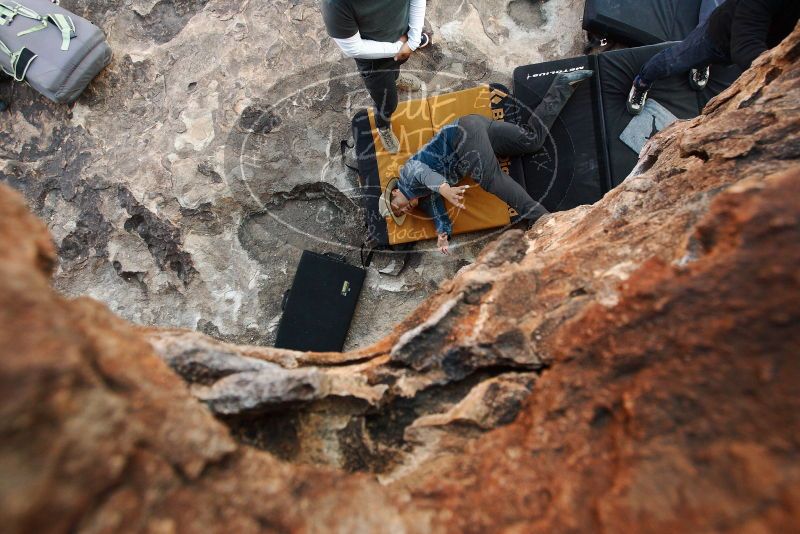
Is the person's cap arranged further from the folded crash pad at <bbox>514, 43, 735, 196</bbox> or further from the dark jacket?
the dark jacket

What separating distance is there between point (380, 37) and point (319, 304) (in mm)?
1800

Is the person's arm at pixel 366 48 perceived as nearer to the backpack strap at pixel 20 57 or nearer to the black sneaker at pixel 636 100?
the black sneaker at pixel 636 100

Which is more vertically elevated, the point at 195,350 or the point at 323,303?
the point at 195,350

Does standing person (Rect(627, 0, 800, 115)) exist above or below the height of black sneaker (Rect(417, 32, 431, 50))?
above

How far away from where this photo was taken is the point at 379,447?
139cm

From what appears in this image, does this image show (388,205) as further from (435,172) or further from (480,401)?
(480,401)

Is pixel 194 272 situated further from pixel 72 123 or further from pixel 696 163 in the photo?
pixel 696 163

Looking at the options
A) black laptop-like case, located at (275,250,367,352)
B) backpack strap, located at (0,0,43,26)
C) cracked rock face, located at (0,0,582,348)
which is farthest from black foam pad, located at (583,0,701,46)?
backpack strap, located at (0,0,43,26)

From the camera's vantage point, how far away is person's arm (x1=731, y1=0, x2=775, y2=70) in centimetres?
257

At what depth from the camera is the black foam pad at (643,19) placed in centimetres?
369

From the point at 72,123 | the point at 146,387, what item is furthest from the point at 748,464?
the point at 72,123

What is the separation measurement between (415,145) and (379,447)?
2.64 metres

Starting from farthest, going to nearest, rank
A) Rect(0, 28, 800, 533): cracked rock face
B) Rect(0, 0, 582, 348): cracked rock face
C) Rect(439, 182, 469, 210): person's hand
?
Rect(0, 0, 582, 348): cracked rock face, Rect(439, 182, 469, 210): person's hand, Rect(0, 28, 800, 533): cracked rock face

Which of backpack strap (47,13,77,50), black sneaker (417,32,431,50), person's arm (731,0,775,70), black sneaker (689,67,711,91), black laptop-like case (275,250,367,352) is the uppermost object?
person's arm (731,0,775,70)
